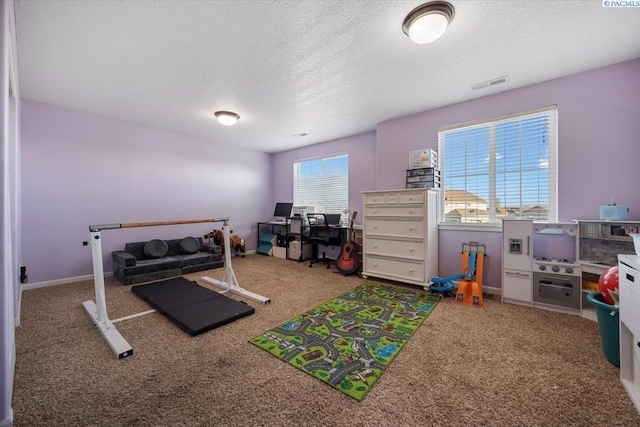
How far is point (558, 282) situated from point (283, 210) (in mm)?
5170

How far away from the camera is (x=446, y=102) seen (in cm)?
361

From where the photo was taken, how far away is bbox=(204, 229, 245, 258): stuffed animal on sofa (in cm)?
545

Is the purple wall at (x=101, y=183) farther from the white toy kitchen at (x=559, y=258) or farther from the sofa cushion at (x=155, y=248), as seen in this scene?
the white toy kitchen at (x=559, y=258)

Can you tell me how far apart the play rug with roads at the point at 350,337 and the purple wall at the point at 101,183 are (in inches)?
154

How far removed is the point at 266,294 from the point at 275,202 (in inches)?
154

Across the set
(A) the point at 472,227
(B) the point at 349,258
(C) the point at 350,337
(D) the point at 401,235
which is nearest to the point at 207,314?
(C) the point at 350,337

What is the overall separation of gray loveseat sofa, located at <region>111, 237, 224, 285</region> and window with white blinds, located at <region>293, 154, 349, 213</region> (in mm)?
2457

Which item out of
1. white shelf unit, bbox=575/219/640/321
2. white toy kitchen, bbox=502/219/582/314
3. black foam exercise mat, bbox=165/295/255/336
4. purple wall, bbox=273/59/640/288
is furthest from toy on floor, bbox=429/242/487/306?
black foam exercise mat, bbox=165/295/255/336

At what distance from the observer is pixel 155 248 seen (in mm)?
4453

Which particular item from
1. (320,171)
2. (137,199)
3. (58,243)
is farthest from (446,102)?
(58,243)

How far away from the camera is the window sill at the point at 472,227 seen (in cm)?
334

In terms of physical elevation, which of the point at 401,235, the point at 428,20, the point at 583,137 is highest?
the point at 428,20

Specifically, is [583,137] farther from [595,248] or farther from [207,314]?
[207,314]

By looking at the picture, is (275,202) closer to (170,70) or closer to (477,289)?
(170,70)
